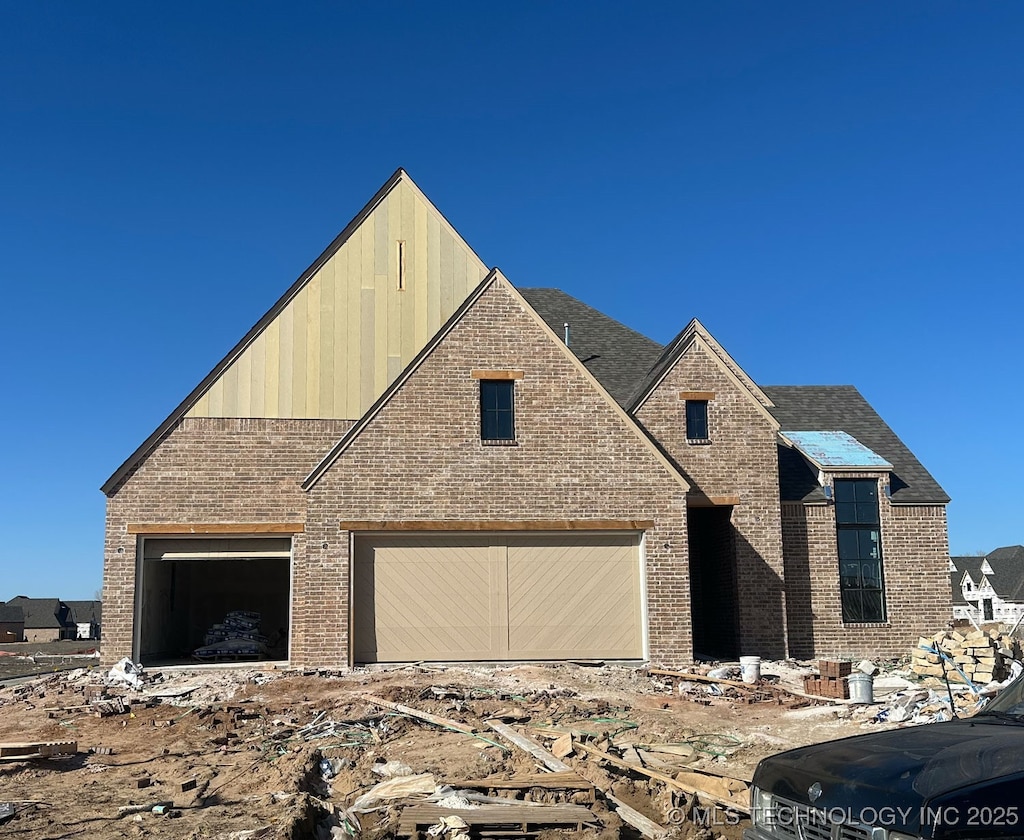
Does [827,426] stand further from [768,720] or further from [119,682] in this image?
[119,682]

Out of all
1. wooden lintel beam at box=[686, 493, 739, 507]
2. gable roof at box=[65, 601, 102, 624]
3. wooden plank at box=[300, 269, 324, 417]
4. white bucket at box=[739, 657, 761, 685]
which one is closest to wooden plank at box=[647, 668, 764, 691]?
white bucket at box=[739, 657, 761, 685]

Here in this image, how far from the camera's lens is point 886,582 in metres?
22.0

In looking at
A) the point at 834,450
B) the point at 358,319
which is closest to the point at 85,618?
the point at 358,319

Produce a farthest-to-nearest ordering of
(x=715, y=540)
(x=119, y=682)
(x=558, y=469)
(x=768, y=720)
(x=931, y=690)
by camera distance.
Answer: (x=715, y=540) < (x=558, y=469) < (x=119, y=682) < (x=931, y=690) < (x=768, y=720)

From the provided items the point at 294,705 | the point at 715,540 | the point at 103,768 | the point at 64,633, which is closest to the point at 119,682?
the point at 294,705

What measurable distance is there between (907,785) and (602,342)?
21672mm

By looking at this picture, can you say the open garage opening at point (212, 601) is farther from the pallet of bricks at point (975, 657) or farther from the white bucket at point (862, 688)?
the pallet of bricks at point (975, 657)

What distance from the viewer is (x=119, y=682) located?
17766mm

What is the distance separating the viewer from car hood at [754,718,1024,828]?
4418 millimetres

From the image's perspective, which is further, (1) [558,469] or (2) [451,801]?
(1) [558,469]

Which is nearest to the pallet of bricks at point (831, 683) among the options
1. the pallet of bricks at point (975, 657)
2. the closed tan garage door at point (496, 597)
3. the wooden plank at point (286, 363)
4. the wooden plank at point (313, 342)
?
the pallet of bricks at point (975, 657)

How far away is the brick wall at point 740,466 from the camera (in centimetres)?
2102

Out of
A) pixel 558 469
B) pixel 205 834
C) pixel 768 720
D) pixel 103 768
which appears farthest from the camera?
pixel 558 469

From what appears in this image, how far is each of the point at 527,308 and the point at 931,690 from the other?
10.4 metres
